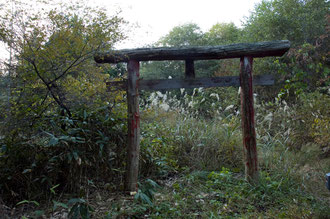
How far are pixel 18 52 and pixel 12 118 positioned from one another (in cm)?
88

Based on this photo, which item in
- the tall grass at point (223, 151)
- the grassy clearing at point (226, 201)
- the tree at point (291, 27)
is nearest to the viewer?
the grassy clearing at point (226, 201)

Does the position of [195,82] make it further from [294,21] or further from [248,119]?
[294,21]

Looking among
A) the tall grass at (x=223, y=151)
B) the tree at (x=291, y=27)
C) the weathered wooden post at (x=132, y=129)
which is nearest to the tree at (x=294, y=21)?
the tree at (x=291, y=27)

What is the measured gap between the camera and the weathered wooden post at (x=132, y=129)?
4160mm

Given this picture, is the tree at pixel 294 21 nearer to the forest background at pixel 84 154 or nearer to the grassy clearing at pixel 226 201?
the forest background at pixel 84 154

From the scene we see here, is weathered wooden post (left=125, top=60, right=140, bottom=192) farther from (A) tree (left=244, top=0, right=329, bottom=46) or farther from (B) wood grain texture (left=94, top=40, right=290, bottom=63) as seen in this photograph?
(A) tree (left=244, top=0, right=329, bottom=46)

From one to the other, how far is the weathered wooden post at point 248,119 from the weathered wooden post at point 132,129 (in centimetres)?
162

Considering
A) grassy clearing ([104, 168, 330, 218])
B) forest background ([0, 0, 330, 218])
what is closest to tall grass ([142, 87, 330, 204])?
forest background ([0, 0, 330, 218])

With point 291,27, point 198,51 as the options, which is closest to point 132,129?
point 198,51

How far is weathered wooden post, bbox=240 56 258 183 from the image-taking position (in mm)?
4262

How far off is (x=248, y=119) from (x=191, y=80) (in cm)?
105

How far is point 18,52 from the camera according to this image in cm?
369

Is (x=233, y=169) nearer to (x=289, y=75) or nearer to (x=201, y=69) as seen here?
(x=289, y=75)

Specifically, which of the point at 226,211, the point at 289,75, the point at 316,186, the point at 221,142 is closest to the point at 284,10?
the point at 289,75
